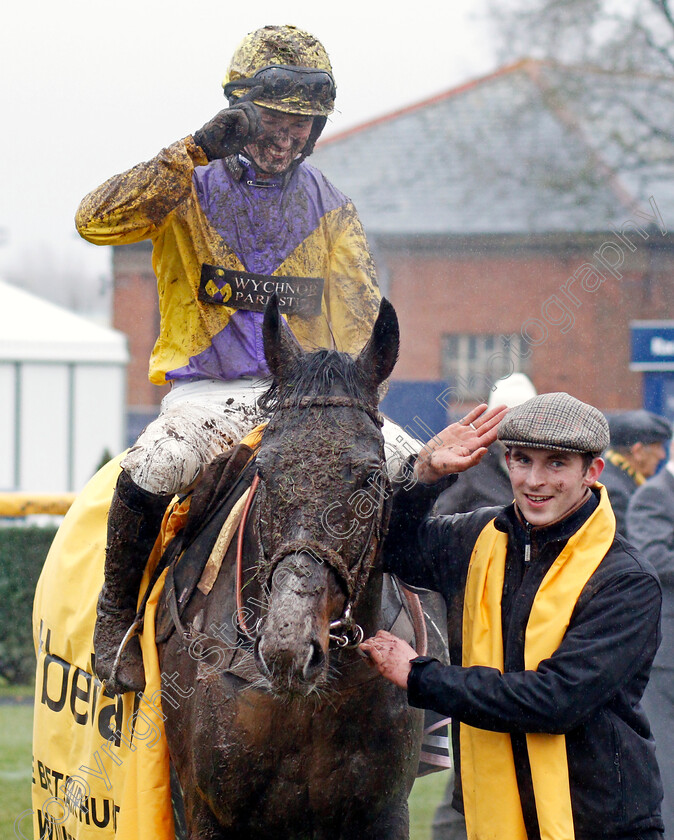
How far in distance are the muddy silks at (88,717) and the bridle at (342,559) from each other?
590 millimetres

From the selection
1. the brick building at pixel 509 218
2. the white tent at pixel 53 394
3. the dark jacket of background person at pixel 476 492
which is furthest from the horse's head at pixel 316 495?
the white tent at pixel 53 394

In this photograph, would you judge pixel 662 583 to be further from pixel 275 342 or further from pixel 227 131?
pixel 227 131

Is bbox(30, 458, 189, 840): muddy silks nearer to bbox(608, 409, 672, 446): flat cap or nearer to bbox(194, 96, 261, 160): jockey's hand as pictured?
bbox(194, 96, 261, 160): jockey's hand

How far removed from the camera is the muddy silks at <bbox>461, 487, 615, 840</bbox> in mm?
2467

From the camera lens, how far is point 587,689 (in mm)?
2414

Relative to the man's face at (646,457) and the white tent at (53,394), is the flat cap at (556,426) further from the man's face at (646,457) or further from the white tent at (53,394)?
the white tent at (53,394)

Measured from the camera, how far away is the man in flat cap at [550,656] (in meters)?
2.44

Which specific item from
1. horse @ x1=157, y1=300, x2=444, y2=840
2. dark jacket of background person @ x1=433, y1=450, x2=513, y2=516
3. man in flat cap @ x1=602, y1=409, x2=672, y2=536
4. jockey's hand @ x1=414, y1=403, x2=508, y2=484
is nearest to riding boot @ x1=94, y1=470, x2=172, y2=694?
horse @ x1=157, y1=300, x2=444, y2=840

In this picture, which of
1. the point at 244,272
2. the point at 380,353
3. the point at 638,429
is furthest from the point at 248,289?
the point at 638,429

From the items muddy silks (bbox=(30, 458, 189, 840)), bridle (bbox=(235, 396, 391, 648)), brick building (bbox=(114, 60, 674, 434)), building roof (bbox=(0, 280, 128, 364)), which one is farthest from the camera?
brick building (bbox=(114, 60, 674, 434))

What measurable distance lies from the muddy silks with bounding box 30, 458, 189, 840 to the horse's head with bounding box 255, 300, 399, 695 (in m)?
0.82

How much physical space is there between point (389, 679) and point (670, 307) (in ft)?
48.0

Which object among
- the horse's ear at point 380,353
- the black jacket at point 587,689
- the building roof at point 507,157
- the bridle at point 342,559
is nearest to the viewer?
the bridle at point 342,559

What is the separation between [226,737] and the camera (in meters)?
2.68
